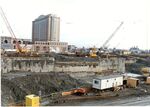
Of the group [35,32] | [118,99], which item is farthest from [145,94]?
[35,32]

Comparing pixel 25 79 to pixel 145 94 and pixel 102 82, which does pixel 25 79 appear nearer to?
pixel 102 82

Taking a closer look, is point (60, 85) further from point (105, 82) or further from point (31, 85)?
point (105, 82)

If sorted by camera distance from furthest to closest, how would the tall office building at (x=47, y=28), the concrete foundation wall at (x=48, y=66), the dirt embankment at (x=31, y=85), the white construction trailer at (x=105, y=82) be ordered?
the tall office building at (x=47, y=28) → the concrete foundation wall at (x=48, y=66) → the white construction trailer at (x=105, y=82) → the dirt embankment at (x=31, y=85)

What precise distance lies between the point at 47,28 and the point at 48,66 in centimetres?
8428

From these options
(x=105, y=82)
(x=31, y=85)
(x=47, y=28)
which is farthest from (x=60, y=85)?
(x=47, y=28)

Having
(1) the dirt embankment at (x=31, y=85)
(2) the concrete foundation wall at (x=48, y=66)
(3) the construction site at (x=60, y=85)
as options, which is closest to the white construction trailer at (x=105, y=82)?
(3) the construction site at (x=60, y=85)

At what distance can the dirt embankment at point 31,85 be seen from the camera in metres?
21.9

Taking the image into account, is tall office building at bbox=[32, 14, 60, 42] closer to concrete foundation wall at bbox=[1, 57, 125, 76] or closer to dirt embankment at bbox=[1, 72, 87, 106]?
concrete foundation wall at bbox=[1, 57, 125, 76]

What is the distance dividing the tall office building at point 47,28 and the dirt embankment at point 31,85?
84.1m

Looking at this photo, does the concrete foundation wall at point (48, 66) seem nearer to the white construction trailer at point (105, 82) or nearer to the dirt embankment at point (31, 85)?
the dirt embankment at point (31, 85)

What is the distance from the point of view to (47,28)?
114m

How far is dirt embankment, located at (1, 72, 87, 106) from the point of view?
863 inches

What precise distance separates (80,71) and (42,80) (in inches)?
401

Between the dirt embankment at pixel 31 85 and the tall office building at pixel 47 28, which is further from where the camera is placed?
the tall office building at pixel 47 28
